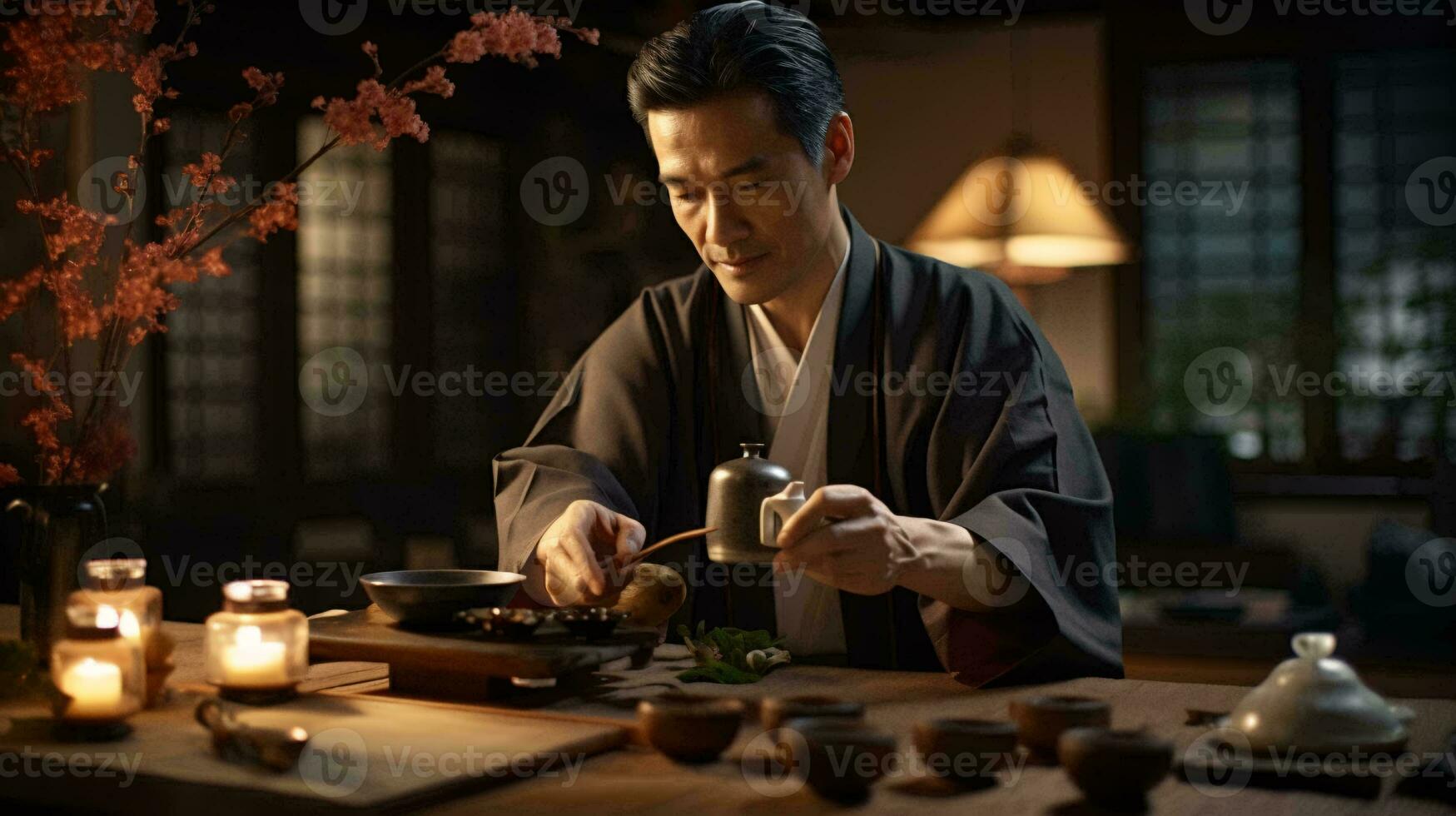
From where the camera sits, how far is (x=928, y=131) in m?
8.68

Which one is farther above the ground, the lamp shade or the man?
the lamp shade

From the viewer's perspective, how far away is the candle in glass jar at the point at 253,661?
1.91m

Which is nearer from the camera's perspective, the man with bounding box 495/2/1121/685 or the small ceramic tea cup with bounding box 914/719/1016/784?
the small ceramic tea cup with bounding box 914/719/1016/784

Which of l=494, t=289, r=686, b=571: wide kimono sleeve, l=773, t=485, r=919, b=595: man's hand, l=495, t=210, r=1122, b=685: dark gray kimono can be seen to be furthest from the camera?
l=494, t=289, r=686, b=571: wide kimono sleeve

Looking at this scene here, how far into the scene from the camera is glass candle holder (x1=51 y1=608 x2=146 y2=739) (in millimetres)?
1730

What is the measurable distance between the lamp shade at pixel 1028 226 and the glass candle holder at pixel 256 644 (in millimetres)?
4369

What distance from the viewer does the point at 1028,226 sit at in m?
5.91

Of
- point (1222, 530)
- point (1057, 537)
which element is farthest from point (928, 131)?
point (1057, 537)

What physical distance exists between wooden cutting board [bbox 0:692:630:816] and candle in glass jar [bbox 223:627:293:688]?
0.04 meters

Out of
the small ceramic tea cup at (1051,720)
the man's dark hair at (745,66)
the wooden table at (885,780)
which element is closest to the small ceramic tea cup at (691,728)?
the wooden table at (885,780)

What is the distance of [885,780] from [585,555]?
0.86 m

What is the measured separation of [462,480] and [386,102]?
5.67 metres

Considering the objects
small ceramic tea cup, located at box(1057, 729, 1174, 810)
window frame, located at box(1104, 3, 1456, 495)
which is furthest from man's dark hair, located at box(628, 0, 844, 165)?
window frame, located at box(1104, 3, 1456, 495)

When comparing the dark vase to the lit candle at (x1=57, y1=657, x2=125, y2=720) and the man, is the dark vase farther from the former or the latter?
the man
